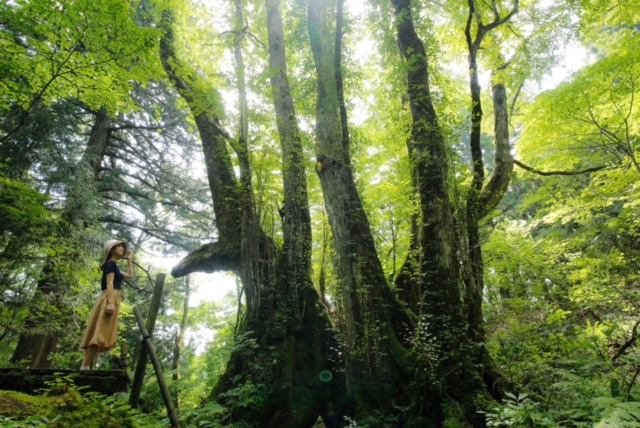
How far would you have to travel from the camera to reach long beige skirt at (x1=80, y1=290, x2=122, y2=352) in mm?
4254

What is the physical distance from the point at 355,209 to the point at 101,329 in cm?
394

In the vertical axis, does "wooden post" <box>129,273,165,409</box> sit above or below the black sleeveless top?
below

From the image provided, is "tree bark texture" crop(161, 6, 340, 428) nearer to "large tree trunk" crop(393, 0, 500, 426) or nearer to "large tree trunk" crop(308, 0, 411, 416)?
"large tree trunk" crop(308, 0, 411, 416)

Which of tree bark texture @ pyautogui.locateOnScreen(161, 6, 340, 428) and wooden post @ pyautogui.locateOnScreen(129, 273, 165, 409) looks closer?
wooden post @ pyautogui.locateOnScreen(129, 273, 165, 409)

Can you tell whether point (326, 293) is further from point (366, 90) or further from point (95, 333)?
point (366, 90)

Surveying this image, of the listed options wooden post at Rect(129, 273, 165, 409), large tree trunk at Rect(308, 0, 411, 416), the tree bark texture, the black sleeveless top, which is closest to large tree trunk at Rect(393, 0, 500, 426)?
large tree trunk at Rect(308, 0, 411, 416)

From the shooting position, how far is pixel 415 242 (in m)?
5.73

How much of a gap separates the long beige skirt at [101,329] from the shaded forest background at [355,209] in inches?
46.8

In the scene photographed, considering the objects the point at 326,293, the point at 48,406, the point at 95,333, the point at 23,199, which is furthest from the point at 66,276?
the point at 48,406

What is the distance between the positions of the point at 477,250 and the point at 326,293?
10.1ft

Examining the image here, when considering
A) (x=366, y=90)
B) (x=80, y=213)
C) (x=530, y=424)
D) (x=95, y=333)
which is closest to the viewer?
(x=530, y=424)

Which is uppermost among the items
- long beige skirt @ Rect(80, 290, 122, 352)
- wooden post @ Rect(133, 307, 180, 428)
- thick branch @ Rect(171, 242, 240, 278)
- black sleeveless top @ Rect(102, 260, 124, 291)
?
thick branch @ Rect(171, 242, 240, 278)

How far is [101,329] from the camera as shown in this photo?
4293 mm

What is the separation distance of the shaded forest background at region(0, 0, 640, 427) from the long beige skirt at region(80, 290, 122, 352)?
46.8 inches
